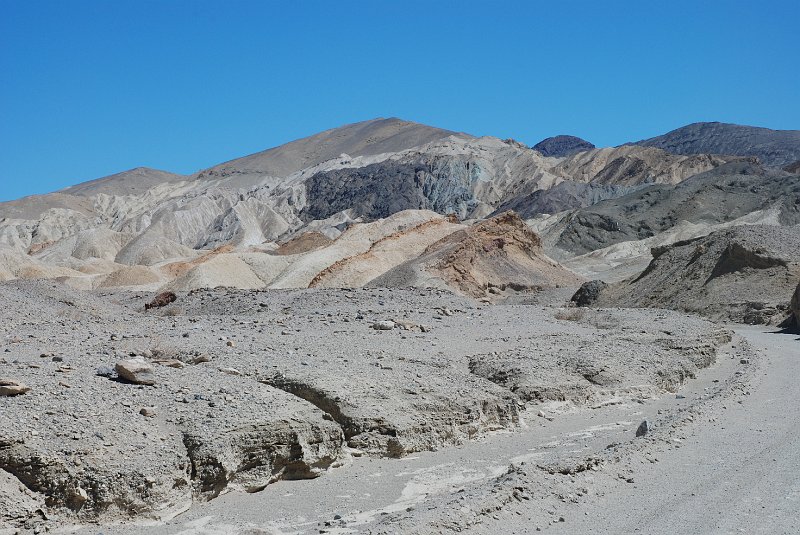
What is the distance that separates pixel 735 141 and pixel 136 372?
164 metres

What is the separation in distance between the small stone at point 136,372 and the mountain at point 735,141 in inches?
5758

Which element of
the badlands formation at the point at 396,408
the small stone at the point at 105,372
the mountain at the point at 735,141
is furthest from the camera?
the mountain at the point at 735,141

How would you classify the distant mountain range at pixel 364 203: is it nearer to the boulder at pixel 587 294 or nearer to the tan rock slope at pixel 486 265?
the tan rock slope at pixel 486 265

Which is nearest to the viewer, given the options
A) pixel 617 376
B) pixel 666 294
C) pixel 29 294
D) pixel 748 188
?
pixel 617 376

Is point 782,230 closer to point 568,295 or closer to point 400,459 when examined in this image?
point 568,295

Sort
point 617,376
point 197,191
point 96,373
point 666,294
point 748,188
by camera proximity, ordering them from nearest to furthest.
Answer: point 96,373, point 617,376, point 666,294, point 748,188, point 197,191

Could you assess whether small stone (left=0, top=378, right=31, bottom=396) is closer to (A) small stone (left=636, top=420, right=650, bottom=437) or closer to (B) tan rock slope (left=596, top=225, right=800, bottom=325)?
(A) small stone (left=636, top=420, right=650, bottom=437)

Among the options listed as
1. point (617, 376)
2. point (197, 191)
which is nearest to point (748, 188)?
point (617, 376)

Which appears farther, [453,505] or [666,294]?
[666,294]

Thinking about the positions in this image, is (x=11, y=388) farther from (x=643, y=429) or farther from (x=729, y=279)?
(x=729, y=279)

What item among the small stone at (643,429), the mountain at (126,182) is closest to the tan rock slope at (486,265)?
the small stone at (643,429)

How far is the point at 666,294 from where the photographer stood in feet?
107

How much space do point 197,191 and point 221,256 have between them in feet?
343

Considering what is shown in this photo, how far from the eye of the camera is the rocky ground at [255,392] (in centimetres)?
741
